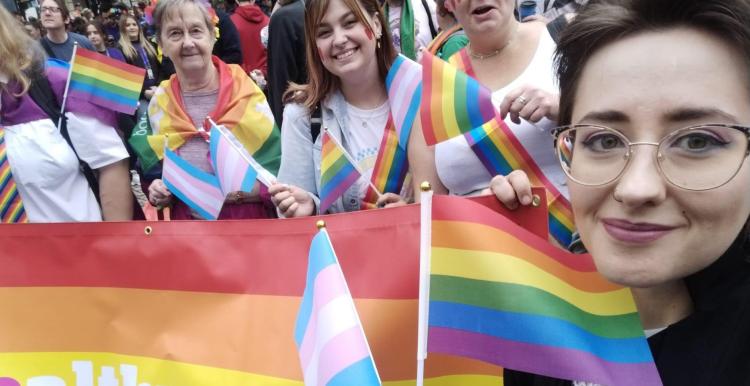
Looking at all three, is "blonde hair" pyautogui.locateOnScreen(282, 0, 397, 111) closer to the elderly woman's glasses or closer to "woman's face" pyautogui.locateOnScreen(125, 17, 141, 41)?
the elderly woman's glasses

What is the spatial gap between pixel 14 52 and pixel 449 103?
2.12 m

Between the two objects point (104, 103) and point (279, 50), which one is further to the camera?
point (279, 50)

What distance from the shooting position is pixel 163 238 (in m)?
2.06

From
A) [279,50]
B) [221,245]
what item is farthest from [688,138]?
[279,50]

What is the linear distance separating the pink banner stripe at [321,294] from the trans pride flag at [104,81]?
212 cm

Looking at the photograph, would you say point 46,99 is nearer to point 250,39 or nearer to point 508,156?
point 508,156

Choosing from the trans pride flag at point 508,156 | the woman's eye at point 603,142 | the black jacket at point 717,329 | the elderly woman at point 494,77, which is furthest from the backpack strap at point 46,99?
the black jacket at point 717,329

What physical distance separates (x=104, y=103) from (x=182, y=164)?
52cm

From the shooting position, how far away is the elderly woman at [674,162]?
1129 millimetres

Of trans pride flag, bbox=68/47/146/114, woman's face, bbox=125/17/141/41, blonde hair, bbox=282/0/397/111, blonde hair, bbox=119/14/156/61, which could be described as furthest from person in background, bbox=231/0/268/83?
blonde hair, bbox=282/0/397/111

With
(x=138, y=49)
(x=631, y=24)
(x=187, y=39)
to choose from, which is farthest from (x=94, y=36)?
(x=631, y=24)

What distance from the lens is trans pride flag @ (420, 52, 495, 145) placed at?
1888mm

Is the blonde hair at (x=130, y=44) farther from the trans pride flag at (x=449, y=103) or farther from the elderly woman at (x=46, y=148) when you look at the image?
the trans pride flag at (x=449, y=103)

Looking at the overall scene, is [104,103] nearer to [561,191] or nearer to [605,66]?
[561,191]
